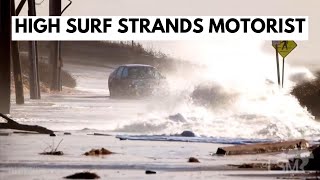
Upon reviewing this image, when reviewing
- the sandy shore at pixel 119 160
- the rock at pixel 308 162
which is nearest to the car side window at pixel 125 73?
the sandy shore at pixel 119 160

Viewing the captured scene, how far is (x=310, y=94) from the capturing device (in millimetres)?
Answer: 35969

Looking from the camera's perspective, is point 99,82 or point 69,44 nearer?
point 99,82

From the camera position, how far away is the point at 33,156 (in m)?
16.6

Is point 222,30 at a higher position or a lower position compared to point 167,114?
higher

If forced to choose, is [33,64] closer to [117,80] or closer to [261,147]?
[117,80]

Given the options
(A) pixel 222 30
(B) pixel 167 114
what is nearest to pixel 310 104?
(B) pixel 167 114

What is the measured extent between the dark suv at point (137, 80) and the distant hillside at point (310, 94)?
5002 mm

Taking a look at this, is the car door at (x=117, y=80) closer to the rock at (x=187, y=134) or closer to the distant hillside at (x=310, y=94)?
the distant hillside at (x=310, y=94)

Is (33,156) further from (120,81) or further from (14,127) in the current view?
(120,81)

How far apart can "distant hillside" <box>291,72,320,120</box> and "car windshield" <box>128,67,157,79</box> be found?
500 cm

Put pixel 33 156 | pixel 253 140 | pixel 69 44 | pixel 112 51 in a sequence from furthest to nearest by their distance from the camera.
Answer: pixel 69 44 → pixel 112 51 → pixel 253 140 → pixel 33 156

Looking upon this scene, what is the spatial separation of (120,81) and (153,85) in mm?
1415

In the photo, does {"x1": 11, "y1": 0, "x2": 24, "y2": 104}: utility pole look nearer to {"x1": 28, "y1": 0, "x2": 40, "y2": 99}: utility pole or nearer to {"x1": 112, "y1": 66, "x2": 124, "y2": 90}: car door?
{"x1": 112, "y1": 66, "x2": 124, "y2": 90}: car door

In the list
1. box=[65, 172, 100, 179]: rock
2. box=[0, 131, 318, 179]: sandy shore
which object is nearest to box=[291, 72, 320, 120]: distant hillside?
box=[0, 131, 318, 179]: sandy shore
